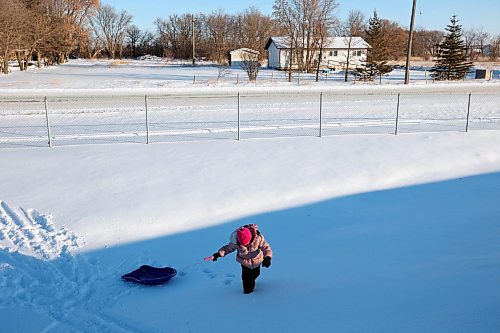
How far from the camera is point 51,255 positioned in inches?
298

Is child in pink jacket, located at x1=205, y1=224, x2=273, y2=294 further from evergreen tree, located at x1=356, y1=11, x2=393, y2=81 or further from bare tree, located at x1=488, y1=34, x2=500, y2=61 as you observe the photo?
bare tree, located at x1=488, y1=34, x2=500, y2=61

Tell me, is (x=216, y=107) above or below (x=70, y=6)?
below

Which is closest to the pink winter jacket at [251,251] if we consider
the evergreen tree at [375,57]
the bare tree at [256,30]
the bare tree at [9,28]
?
the evergreen tree at [375,57]

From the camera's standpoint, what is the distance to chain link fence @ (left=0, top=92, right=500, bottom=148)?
1581 cm

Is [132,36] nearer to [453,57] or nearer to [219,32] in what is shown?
[219,32]

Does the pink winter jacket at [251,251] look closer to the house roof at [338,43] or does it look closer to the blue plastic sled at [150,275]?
the blue plastic sled at [150,275]

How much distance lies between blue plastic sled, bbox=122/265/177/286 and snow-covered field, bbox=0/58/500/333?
0.11 m

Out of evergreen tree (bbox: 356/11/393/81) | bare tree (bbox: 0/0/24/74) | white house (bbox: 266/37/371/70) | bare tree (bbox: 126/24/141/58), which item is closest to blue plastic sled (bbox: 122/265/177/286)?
evergreen tree (bbox: 356/11/393/81)

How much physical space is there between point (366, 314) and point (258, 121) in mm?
13859

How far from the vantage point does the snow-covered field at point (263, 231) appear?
5562 millimetres

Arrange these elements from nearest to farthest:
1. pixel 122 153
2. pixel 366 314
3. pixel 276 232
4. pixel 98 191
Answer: pixel 366 314, pixel 276 232, pixel 98 191, pixel 122 153

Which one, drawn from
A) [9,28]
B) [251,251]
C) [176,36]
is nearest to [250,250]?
[251,251]

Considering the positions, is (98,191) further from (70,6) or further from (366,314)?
(70,6)

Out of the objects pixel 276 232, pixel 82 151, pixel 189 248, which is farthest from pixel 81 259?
pixel 82 151
